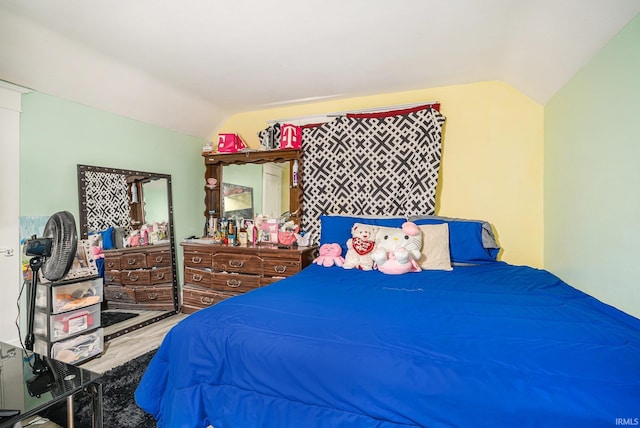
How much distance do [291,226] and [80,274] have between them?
5.96 feet

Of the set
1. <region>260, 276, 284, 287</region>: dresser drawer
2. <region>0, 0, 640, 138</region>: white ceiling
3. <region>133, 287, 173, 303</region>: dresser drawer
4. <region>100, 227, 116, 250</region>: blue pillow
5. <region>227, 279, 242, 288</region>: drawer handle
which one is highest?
<region>0, 0, 640, 138</region>: white ceiling

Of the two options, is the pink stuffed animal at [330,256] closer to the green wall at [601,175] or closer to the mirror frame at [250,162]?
the mirror frame at [250,162]

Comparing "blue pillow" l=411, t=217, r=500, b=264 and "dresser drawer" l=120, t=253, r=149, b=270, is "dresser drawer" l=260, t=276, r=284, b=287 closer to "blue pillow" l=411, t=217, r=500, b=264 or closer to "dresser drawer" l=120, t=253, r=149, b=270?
"dresser drawer" l=120, t=253, r=149, b=270

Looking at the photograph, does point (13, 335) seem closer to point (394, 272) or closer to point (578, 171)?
point (394, 272)

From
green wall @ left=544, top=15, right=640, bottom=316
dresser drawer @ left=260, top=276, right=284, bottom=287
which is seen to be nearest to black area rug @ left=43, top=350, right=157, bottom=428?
dresser drawer @ left=260, top=276, right=284, bottom=287

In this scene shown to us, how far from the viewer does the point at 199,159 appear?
386 cm

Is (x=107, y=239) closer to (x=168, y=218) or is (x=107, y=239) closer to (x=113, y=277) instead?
(x=113, y=277)

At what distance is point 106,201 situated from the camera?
281cm

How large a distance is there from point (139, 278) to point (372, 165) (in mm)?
2594

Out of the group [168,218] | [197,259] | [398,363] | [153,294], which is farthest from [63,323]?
[398,363]

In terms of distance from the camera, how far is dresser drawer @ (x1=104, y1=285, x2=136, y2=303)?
9.36 ft

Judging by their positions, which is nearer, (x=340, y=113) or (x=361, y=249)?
(x=361, y=249)

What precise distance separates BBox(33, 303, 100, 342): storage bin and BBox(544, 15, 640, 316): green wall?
11.0ft

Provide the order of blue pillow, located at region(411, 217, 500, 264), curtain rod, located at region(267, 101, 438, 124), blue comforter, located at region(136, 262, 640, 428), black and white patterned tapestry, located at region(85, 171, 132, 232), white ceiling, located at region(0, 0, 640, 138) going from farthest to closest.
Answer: curtain rod, located at region(267, 101, 438, 124)
black and white patterned tapestry, located at region(85, 171, 132, 232)
blue pillow, located at region(411, 217, 500, 264)
white ceiling, located at region(0, 0, 640, 138)
blue comforter, located at region(136, 262, 640, 428)
